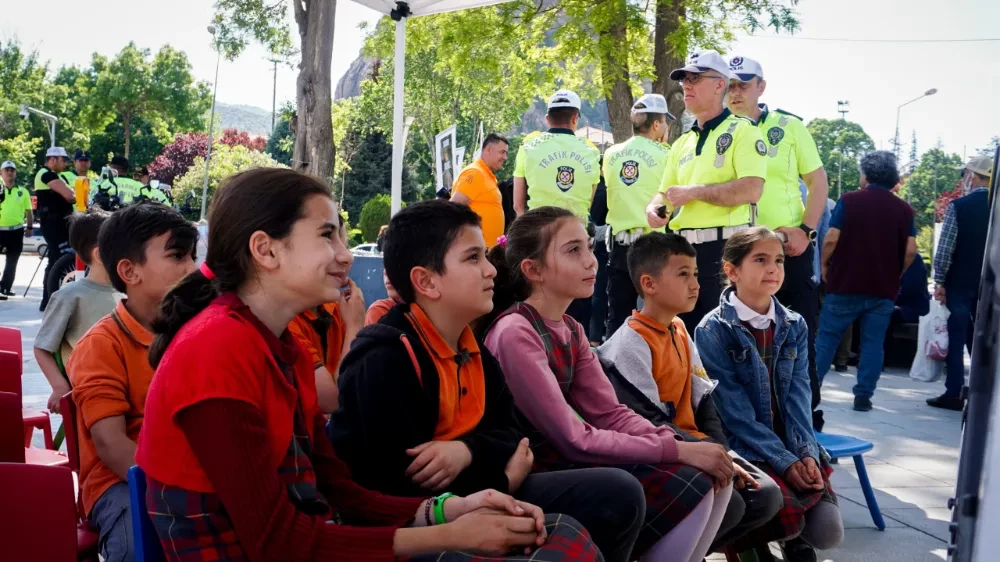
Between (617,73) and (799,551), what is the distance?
28.5 feet

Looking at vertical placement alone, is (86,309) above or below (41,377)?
above

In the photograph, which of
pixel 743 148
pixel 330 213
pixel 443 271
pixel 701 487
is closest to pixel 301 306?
pixel 330 213

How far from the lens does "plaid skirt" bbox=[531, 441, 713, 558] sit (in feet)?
8.36

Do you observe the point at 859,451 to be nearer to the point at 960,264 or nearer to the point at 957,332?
the point at 960,264

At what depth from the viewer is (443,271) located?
2330mm

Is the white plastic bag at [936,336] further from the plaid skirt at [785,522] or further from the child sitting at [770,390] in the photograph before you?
the plaid skirt at [785,522]

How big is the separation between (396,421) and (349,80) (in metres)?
143

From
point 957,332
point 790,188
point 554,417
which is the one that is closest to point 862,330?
point 957,332

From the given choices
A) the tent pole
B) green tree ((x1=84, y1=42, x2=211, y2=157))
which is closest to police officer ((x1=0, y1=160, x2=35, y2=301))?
the tent pole

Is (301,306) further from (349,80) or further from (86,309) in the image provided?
(349,80)

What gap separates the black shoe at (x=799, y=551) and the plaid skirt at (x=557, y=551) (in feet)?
5.51

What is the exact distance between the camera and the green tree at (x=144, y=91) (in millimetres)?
43750

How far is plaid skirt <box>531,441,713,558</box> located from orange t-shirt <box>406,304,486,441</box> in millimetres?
446

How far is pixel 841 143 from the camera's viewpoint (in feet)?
235
